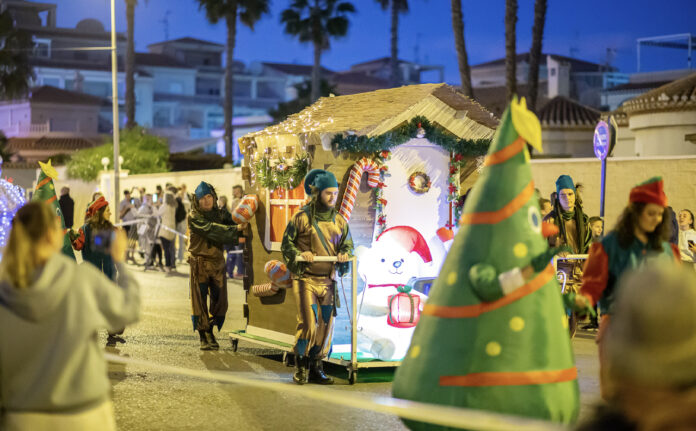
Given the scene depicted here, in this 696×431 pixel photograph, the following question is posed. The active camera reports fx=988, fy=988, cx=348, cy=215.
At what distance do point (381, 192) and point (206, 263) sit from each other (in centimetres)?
249

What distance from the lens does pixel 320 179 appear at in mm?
8953

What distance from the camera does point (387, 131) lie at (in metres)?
9.69

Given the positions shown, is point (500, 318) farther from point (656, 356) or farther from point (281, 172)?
point (281, 172)

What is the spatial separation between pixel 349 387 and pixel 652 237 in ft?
12.1

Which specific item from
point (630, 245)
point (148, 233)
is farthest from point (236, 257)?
point (630, 245)

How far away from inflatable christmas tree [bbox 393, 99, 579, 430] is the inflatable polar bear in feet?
12.6

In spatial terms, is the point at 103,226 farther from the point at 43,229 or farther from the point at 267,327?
the point at 43,229

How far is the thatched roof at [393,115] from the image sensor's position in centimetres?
966

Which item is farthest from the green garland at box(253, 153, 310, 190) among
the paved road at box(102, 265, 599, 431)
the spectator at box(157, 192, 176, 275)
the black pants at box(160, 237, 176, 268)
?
the black pants at box(160, 237, 176, 268)

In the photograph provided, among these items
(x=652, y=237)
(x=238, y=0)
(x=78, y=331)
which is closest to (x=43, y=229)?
(x=78, y=331)

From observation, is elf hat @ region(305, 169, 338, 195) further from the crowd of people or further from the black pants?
the black pants

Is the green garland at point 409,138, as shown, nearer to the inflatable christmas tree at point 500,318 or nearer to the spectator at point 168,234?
the inflatable christmas tree at point 500,318

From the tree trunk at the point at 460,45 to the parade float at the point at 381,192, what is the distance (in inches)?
720

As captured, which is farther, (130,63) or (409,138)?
(130,63)
